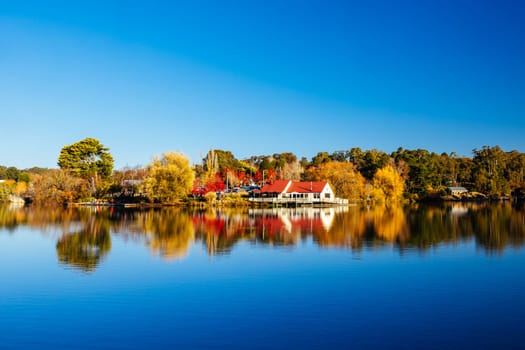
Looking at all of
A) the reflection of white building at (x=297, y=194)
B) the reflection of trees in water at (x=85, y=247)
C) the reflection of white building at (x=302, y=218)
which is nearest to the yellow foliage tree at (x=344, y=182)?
the reflection of white building at (x=297, y=194)

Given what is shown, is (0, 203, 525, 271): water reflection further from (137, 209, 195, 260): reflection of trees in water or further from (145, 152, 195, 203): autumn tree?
(145, 152, 195, 203): autumn tree

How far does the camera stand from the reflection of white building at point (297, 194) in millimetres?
61750

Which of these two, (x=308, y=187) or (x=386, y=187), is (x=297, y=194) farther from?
(x=386, y=187)

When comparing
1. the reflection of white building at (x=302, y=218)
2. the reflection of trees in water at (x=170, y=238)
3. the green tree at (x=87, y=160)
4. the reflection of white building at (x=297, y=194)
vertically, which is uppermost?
the green tree at (x=87, y=160)

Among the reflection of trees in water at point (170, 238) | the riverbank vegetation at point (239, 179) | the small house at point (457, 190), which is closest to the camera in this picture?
the reflection of trees in water at point (170, 238)

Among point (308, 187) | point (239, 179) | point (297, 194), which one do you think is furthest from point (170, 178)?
point (239, 179)

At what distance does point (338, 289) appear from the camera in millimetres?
12758

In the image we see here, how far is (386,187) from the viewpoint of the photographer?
224 feet

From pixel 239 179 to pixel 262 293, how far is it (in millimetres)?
67927

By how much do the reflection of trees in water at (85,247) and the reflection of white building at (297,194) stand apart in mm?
35470

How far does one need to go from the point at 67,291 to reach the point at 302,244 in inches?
485

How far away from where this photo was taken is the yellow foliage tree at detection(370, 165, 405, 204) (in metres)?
67.2

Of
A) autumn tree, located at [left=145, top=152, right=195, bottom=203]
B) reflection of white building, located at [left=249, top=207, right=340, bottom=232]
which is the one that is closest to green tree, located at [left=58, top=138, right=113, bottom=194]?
autumn tree, located at [left=145, top=152, right=195, bottom=203]

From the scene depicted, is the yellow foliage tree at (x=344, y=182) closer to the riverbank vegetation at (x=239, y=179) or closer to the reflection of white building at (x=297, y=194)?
the riverbank vegetation at (x=239, y=179)
